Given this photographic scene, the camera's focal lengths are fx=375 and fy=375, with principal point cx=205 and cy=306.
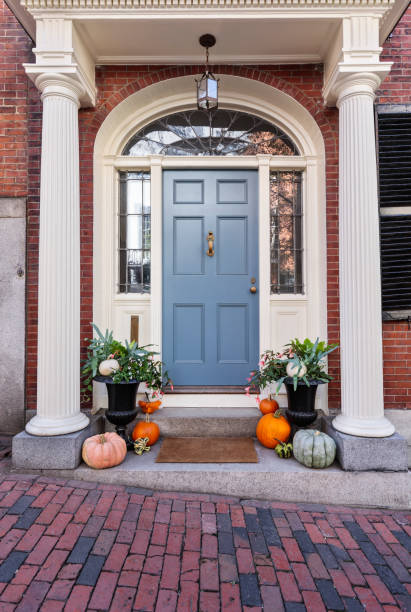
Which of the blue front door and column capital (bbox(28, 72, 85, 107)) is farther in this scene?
the blue front door

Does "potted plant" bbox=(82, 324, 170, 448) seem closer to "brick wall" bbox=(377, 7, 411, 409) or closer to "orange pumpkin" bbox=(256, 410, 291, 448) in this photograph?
"orange pumpkin" bbox=(256, 410, 291, 448)

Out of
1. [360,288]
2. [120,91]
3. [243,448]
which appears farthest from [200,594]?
[120,91]

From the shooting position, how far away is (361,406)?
3.03 metres

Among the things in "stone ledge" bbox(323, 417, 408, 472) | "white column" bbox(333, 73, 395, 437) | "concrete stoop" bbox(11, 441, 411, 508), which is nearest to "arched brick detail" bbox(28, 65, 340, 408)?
"white column" bbox(333, 73, 395, 437)

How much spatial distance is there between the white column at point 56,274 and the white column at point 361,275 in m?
2.28

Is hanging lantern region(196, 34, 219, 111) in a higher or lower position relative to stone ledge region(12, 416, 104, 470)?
higher

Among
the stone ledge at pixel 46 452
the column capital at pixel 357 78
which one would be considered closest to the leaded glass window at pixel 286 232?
the column capital at pixel 357 78

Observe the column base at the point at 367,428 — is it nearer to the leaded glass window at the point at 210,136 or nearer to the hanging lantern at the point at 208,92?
the leaded glass window at the point at 210,136

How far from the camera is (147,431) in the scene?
3305mm

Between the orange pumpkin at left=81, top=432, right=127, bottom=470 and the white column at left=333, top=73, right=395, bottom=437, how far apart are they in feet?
5.86

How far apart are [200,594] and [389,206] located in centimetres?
350

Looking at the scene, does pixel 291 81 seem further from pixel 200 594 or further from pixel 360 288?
pixel 200 594

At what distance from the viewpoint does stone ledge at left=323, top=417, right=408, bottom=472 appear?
2.90 meters

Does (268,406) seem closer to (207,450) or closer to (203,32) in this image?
(207,450)
